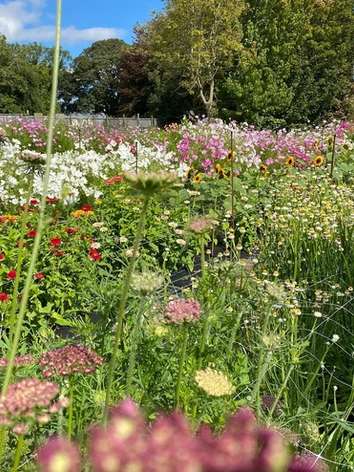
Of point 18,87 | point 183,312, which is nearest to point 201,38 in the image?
point 18,87

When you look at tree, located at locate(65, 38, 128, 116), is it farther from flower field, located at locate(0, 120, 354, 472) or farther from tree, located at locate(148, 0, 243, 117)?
flower field, located at locate(0, 120, 354, 472)

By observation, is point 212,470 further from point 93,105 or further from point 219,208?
point 93,105

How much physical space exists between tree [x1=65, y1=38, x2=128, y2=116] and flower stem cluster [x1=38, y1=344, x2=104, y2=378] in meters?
47.7

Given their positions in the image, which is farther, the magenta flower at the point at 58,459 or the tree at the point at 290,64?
the tree at the point at 290,64

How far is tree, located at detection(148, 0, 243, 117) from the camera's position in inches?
964

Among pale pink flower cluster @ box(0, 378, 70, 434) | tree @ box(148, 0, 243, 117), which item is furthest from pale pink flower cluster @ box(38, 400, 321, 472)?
tree @ box(148, 0, 243, 117)

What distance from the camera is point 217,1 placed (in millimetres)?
24578

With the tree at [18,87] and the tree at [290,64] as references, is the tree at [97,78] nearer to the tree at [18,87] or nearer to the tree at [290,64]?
the tree at [18,87]

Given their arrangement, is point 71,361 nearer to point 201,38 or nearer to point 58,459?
point 58,459

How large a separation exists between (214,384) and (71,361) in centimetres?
28

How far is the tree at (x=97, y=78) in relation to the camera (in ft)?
160

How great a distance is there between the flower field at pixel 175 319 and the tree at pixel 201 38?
60.6ft

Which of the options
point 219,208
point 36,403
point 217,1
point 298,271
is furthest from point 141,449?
point 217,1

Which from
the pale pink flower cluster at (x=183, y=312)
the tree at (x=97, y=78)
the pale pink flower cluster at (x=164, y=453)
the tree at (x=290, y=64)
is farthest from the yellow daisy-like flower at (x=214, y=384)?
the tree at (x=97, y=78)
